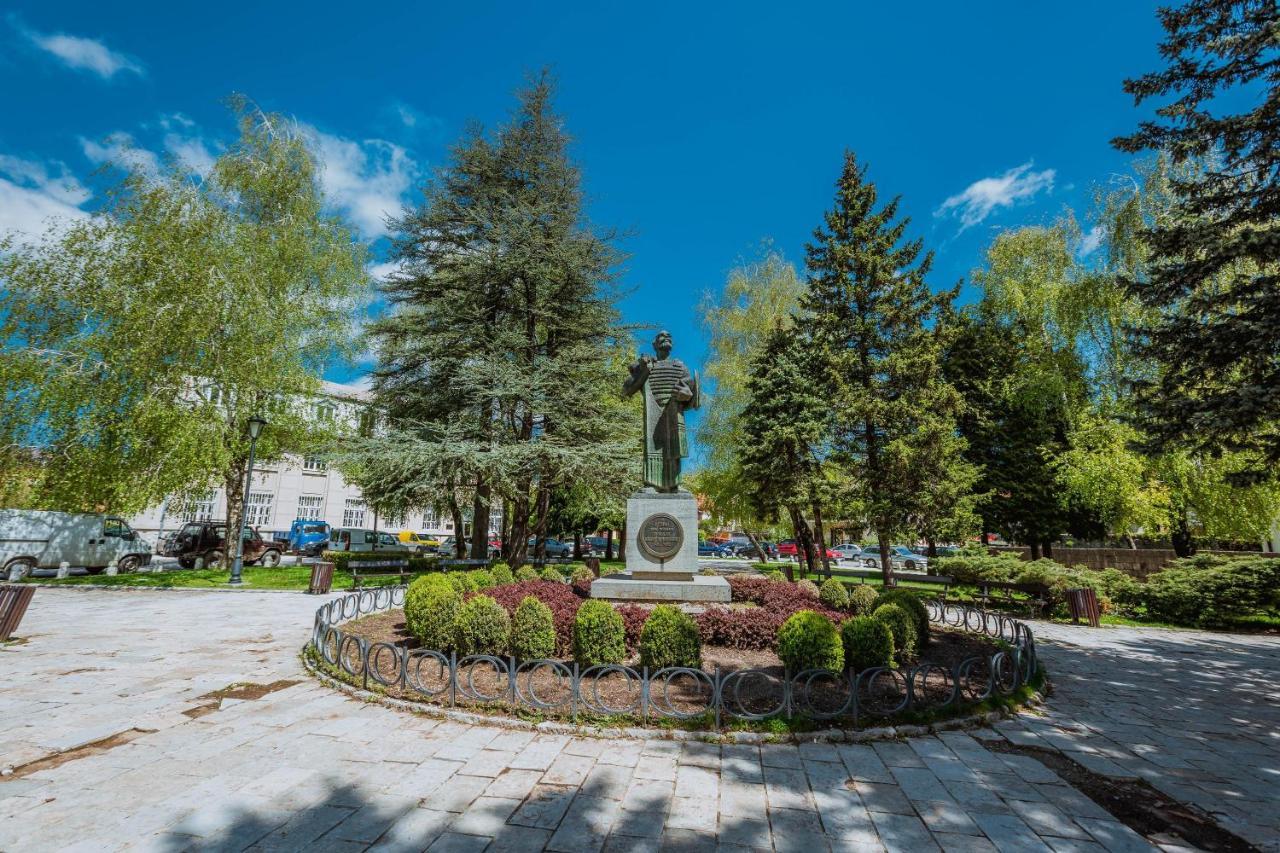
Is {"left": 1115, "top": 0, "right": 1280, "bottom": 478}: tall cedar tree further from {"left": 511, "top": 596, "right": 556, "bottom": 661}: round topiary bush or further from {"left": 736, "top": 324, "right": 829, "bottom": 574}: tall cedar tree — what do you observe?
{"left": 736, "top": 324, "right": 829, "bottom": 574}: tall cedar tree

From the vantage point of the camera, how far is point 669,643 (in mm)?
6609

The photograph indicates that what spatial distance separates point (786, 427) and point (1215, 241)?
15.1m

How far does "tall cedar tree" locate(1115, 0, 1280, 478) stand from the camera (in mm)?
8547

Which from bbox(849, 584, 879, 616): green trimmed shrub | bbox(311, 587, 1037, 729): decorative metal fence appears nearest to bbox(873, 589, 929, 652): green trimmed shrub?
bbox(311, 587, 1037, 729): decorative metal fence

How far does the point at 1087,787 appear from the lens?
14.8 feet

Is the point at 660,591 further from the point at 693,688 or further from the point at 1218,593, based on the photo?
the point at 1218,593

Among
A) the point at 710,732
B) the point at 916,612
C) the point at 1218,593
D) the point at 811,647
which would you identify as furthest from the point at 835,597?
the point at 1218,593

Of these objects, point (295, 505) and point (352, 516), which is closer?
point (295, 505)

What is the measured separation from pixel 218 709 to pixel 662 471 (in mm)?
7378

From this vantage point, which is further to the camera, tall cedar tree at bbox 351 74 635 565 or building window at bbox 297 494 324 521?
building window at bbox 297 494 324 521

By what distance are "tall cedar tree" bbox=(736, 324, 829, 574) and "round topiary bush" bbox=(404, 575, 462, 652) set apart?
17318 mm

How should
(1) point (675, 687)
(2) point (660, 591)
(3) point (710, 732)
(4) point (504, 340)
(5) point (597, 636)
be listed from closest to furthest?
(3) point (710, 732)
(1) point (675, 687)
(5) point (597, 636)
(2) point (660, 591)
(4) point (504, 340)

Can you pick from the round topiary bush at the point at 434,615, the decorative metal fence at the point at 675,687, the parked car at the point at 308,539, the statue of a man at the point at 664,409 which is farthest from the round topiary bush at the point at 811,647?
the parked car at the point at 308,539

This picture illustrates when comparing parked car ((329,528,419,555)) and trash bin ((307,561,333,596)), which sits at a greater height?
parked car ((329,528,419,555))
